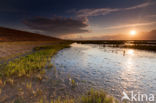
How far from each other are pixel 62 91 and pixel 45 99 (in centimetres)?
119

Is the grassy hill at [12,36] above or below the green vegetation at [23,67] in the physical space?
Result: above

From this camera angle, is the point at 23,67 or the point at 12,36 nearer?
the point at 23,67

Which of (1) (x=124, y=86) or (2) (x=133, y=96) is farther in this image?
(1) (x=124, y=86)

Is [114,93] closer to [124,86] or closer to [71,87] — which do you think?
[124,86]

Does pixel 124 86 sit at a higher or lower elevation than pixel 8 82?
lower

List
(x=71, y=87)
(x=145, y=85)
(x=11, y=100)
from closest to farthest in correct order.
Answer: (x=11, y=100)
(x=71, y=87)
(x=145, y=85)

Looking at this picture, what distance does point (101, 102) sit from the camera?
170 inches

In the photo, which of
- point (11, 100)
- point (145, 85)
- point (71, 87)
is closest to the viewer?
point (11, 100)

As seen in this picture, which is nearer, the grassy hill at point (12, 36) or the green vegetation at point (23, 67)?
the green vegetation at point (23, 67)

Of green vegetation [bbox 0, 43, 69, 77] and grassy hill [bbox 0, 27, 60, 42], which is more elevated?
grassy hill [bbox 0, 27, 60, 42]

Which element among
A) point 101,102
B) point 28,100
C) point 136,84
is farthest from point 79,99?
point 136,84

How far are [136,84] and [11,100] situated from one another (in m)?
8.62

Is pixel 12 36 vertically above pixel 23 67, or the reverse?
pixel 12 36

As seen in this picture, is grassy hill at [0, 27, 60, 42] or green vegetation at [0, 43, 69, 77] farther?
grassy hill at [0, 27, 60, 42]
